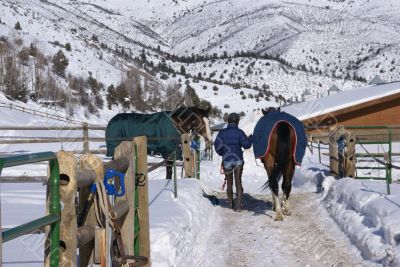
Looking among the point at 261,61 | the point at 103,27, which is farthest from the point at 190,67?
the point at 103,27

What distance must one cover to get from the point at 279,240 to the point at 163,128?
26.8 feet

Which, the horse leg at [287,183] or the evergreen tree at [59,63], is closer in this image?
the horse leg at [287,183]

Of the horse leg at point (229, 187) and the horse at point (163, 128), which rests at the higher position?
the horse at point (163, 128)

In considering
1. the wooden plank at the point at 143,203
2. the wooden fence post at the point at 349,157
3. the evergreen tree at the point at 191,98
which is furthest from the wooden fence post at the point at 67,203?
the evergreen tree at the point at 191,98

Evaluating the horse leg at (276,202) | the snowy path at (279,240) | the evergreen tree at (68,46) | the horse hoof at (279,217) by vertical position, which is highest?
the evergreen tree at (68,46)

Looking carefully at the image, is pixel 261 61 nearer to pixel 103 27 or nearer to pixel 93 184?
pixel 103 27

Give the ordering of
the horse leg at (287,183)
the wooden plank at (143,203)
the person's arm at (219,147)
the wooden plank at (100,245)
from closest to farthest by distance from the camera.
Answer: the wooden plank at (100,245) → the wooden plank at (143,203) → the horse leg at (287,183) → the person's arm at (219,147)

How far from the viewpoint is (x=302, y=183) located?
11.8 meters

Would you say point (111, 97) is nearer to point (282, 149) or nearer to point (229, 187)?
point (229, 187)

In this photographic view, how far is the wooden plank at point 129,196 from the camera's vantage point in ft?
13.4

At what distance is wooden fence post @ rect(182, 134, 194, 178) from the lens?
1013cm

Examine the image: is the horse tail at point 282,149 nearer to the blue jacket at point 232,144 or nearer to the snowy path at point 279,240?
the snowy path at point 279,240

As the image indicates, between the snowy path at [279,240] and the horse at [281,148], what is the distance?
45cm

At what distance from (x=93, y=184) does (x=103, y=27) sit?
119m
